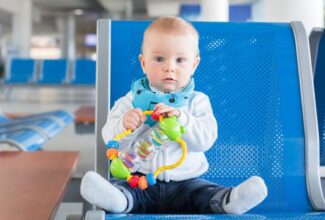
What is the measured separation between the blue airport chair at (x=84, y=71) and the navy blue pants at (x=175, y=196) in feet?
38.4

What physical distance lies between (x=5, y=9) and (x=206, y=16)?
13559 mm

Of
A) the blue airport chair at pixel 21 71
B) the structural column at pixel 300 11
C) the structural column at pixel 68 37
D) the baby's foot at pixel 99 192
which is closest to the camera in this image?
the baby's foot at pixel 99 192

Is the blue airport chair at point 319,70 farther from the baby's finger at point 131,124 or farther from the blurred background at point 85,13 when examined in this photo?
A: the blurred background at point 85,13

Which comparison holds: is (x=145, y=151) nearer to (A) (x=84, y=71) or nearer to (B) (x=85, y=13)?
(A) (x=84, y=71)

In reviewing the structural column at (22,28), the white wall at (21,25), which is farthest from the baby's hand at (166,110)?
the structural column at (22,28)

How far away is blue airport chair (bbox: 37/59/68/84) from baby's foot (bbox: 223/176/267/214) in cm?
1194

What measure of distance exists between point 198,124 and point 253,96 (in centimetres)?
45

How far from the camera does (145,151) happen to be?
1328 millimetres

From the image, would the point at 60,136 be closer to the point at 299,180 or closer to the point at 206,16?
the point at 206,16

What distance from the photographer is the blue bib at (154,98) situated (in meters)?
1.36


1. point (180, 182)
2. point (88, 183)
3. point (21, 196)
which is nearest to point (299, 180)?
point (180, 182)

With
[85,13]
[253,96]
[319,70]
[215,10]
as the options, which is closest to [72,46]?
[85,13]

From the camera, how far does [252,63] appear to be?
71.1 inches

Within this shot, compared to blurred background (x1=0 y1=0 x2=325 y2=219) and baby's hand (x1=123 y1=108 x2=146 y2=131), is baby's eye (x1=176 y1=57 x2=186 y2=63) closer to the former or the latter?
baby's hand (x1=123 y1=108 x2=146 y2=131)
